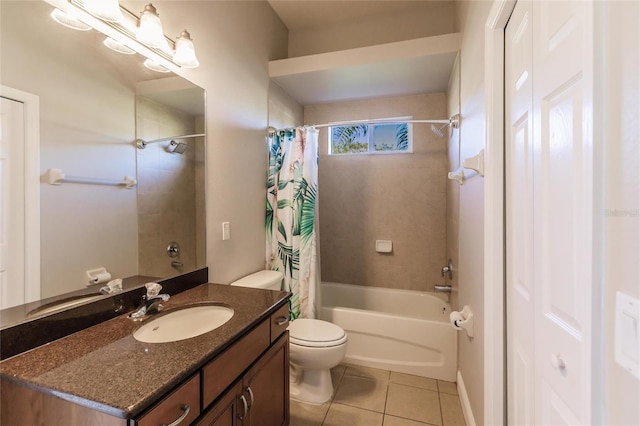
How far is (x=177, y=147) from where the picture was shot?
4.91 ft

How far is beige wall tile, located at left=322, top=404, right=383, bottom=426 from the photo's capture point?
1.61 m

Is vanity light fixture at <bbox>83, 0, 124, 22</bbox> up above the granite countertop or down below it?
above

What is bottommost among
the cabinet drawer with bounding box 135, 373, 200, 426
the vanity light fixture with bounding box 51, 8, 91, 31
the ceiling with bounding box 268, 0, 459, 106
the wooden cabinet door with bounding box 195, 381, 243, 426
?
the wooden cabinet door with bounding box 195, 381, 243, 426

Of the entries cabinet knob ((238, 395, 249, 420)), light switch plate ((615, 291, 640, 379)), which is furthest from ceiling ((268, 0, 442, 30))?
cabinet knob ((238, 395, 249, 420))

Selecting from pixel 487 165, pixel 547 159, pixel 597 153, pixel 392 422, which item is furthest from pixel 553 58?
pixel 392 422

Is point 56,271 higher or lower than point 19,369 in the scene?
higher

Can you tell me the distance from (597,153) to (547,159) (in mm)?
288

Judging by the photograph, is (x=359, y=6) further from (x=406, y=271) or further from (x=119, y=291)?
(x=119, y=291)

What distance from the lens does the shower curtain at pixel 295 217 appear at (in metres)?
2.18

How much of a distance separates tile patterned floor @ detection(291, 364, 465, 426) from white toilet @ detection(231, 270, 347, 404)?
73 millimetres

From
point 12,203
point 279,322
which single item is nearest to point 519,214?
point 279,322

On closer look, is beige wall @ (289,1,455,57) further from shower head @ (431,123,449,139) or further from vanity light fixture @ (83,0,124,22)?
vanity light fixture @ (83,0,124,22)

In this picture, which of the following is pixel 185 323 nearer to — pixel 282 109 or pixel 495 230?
pixel 495 230

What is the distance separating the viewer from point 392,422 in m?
1.62
